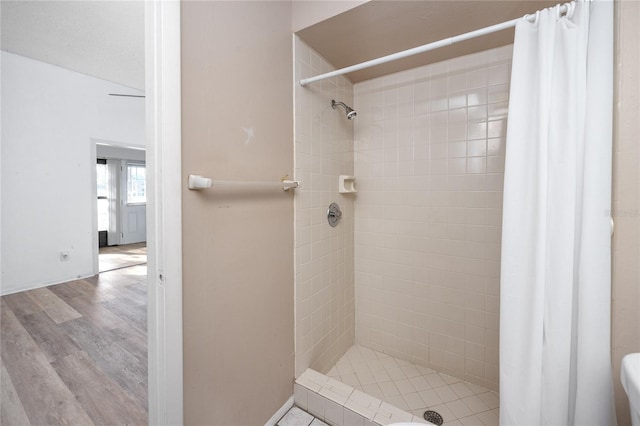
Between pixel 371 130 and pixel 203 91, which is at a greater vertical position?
pixel 371 130

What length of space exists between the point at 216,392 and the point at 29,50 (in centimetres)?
368

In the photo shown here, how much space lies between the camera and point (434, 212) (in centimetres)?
175

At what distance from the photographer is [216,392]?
3.49 feet

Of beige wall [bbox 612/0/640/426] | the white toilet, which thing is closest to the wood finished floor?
the white toilet

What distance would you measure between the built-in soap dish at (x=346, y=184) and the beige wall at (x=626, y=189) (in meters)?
1.22

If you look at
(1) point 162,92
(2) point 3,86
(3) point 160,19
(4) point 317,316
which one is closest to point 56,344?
(4) point 317,316

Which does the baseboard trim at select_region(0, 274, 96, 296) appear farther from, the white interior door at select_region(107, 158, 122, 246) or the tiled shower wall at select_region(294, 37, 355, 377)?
the tiled shower wall at select_region(294, 37, 355, 377)

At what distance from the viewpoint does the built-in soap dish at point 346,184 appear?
1.81m

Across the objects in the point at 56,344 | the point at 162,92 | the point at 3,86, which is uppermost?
the point at 3,86

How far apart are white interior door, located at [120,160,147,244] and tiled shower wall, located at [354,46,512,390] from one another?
17.2ft

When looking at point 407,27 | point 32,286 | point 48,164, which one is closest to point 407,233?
point 407,27

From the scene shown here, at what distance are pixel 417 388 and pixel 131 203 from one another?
597 cm

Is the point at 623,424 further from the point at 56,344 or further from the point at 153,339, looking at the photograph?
the point at 56,344

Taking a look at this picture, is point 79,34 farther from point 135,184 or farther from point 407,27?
point 135,184
